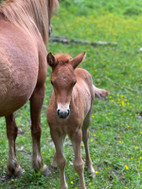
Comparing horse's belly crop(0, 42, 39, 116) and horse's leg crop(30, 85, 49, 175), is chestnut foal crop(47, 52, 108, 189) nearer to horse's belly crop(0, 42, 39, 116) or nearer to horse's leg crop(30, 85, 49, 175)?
horse's belly crop(0, 42, 39, 116)

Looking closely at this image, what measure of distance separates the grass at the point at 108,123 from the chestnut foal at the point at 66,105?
2.05 feet

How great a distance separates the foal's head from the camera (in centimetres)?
278

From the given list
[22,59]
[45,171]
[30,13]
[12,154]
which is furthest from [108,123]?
[22,59]

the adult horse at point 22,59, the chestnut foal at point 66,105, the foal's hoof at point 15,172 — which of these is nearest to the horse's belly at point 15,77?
the adult horse at point 22,59

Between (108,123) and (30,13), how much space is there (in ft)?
8.32

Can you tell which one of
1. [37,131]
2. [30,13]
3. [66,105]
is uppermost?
[30,13]

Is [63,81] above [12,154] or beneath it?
→ above

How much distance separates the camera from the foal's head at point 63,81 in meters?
2.78

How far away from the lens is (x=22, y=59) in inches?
113

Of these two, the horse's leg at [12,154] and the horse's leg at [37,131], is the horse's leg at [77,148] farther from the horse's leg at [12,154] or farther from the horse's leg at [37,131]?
the horse's leg at [12,154]

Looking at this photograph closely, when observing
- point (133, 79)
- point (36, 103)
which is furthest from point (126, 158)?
point (133, 79)

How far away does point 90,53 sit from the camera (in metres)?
9.25

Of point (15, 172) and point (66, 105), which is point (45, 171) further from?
point (66, 105)

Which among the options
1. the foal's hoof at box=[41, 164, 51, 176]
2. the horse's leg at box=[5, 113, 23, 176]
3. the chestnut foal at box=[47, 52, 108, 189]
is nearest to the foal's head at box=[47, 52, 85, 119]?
the chestnut foal at box=[47, 52, 108, 189]
